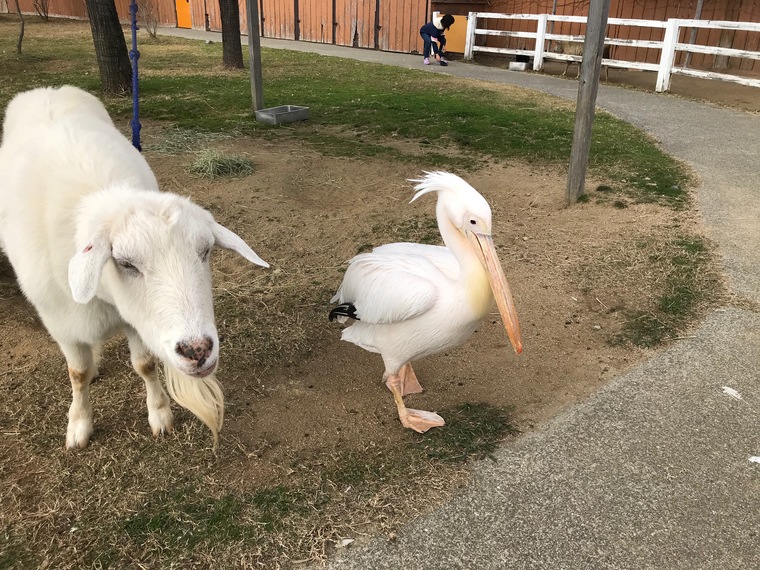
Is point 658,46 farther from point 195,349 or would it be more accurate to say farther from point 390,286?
point 195,349

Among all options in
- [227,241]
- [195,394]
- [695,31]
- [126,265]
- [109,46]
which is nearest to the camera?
[126,265]

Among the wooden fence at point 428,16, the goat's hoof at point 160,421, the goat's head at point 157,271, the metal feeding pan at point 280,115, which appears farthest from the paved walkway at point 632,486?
the wooden fence at point 428,16

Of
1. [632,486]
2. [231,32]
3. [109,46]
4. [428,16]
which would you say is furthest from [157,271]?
[428,16]

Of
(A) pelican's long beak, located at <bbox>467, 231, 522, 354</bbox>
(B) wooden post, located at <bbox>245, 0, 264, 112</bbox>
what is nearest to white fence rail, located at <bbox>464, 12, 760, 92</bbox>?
(B) wooden post, located at <bbox>245, 0, 264, 112</bbox>

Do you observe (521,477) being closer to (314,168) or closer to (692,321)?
(692,321)

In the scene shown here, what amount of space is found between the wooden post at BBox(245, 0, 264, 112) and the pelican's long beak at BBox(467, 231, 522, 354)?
655 cm

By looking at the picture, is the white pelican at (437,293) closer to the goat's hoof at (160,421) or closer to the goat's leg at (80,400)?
the goat's hoof at (160,421)

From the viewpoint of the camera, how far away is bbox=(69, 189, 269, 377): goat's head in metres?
1.98

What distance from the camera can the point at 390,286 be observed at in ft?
9.51

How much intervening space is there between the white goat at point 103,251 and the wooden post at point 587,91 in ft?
13.9

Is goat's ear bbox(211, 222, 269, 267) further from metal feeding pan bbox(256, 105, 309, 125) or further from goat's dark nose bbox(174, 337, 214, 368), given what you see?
metal feeding pan bbox(256, 105, 309, 125)

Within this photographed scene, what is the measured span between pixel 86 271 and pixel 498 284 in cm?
172

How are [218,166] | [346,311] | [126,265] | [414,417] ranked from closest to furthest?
[126,265] → [414,417] → [346,311] → [218,166]

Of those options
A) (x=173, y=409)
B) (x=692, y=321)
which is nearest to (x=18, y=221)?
(x=173, y=409)
